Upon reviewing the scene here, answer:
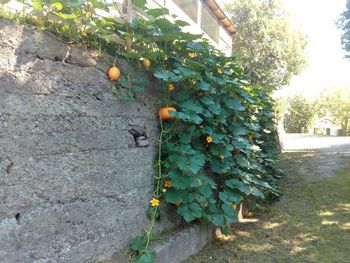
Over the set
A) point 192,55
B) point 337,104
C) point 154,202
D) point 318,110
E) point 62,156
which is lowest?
point 154,202

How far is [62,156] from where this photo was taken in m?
1.95

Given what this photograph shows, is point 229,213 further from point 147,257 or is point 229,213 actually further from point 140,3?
point 140,3

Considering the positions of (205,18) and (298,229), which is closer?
(298,229)

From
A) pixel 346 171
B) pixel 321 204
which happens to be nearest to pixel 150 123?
pixel 321 204

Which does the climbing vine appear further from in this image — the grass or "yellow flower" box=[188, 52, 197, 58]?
the grass

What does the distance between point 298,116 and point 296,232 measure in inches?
913

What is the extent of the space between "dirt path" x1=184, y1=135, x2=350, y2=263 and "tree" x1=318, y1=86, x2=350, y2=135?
25.8 metres

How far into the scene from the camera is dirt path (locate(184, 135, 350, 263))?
2932 mm

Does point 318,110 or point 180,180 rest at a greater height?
point 318,110

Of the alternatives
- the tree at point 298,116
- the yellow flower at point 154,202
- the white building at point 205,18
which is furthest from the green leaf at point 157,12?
the tree at point 298,116

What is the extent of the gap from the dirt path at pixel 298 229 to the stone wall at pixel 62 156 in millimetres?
1042

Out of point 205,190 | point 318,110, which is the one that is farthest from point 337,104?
point 205,190

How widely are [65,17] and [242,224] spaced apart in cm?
306

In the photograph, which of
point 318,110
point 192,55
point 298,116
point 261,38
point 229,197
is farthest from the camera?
point 318,110
